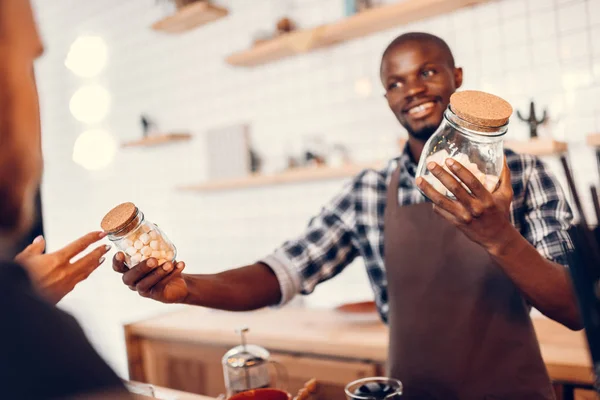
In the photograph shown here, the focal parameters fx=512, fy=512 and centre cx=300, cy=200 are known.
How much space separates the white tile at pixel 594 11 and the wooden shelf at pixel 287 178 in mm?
1010

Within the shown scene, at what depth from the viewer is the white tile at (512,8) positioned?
2.15m

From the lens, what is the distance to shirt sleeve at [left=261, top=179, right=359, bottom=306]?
134cm

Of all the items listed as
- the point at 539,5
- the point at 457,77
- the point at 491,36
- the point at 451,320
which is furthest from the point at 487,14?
the point at 451,320

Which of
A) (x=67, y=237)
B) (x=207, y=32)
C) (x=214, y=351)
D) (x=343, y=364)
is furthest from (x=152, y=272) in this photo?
(x=67, y=237)

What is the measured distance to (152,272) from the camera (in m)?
0.91

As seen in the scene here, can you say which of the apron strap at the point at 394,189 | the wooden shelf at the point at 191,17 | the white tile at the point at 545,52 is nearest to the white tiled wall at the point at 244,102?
the white tile at the point at 545,52

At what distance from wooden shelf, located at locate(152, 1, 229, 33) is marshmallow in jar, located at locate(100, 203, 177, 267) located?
228 centimetres

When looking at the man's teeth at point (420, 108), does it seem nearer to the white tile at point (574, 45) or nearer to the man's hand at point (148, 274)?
the man's hand at point (148, 274)

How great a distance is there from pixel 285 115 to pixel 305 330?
1.30 metres

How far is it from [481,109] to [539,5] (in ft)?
5.46

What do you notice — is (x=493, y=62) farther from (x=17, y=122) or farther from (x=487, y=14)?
(x=17, y=122)

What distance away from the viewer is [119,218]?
2.88ft

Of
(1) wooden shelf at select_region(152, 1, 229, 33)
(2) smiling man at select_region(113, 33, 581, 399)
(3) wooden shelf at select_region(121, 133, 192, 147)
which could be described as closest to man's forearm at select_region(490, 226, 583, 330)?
(2) smiling man at select_region(113, 33, 581, 399)

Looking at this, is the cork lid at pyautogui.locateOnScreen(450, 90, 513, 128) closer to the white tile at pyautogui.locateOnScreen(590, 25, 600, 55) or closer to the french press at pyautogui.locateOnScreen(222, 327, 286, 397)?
the french press at pyautogui.locateOnScreen(222, 327, 286, 397)
